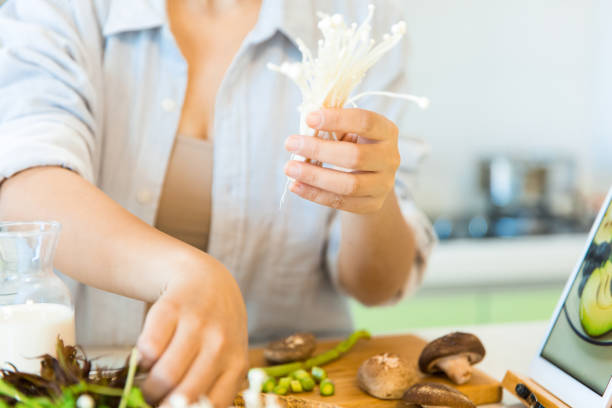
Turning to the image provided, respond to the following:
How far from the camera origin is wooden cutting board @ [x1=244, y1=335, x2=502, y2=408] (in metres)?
0.76

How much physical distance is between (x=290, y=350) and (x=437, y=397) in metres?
0.28

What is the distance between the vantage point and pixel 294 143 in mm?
639

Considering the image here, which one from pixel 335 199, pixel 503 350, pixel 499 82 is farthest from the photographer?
pixel 499 82

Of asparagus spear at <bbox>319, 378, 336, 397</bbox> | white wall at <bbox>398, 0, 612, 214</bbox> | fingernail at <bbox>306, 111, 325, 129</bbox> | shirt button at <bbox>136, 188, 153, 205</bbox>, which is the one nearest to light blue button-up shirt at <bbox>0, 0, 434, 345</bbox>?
shirt button at <bbox>136, 188, 153, 205</bbox>

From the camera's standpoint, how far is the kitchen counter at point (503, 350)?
945mm

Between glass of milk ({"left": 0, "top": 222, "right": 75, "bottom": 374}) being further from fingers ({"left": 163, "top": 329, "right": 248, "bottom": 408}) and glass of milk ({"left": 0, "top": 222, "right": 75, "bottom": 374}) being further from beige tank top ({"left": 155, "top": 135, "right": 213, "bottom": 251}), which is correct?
beige tank top ({"left": 155, "top": 135, "right": 213, "bottom": 251})

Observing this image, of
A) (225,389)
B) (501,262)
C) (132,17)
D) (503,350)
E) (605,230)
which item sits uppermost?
(132,17)

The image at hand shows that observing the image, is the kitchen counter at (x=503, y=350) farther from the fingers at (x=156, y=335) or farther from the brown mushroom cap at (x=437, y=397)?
the fingers at (x=156, y=335)

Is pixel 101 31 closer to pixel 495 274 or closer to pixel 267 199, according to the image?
pixel 267 199

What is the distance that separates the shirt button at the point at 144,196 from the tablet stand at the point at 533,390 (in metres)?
0.67

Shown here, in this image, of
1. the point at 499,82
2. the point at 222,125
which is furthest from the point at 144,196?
the point at 499,82

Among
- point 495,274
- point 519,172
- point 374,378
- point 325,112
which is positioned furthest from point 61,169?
point 519,172

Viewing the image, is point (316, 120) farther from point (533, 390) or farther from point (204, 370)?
point (533, 390)

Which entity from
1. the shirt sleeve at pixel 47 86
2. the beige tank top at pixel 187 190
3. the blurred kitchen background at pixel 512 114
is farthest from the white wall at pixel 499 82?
the shirt sleeve at pixel 47 86
